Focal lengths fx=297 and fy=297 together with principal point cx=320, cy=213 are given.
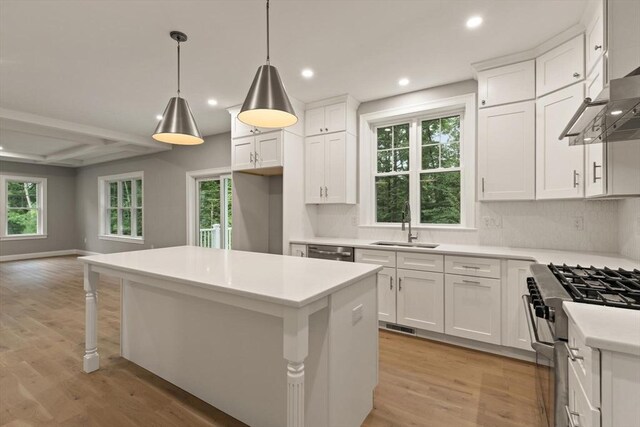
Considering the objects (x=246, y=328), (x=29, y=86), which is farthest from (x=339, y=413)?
(x=29, y=86)

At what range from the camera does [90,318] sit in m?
2.37

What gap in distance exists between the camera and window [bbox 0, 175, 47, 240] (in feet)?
25.0

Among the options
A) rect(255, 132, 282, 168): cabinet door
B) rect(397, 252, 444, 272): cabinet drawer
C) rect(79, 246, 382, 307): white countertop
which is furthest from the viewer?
rect(255, 132, 282, 168): cabinet door

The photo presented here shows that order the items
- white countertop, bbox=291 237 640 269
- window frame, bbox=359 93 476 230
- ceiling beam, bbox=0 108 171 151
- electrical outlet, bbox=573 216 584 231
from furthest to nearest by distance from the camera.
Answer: ceiling beam, bbox=0 108 171 151 → window frame, bbox=359 93 476 230 → electrical outlet, bbox=573 216 584 231 → white countertop, bbox=291 237 640 269

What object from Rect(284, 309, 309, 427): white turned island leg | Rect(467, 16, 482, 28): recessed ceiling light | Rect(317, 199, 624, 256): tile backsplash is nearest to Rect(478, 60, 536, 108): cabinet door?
Rect(467, 16, 482, 28): recessed ceiling light

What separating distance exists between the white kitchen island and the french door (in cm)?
304

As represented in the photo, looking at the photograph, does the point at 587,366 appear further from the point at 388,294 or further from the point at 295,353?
the point at 388,294

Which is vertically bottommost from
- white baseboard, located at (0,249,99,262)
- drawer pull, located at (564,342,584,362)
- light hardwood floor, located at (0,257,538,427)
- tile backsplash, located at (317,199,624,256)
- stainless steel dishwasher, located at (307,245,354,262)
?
light hardwood floor, located at (0,257,538,427)

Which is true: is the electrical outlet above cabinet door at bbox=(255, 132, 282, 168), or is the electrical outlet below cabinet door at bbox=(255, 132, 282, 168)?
below

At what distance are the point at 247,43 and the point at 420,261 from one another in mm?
2610

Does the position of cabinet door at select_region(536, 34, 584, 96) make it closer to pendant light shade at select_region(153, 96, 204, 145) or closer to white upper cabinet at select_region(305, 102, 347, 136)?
white upper cabinet at select_region(305, 102, 347, 136)

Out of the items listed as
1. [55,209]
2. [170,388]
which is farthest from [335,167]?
[55,209]

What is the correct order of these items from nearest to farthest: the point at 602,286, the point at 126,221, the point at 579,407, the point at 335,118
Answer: the point at 579,407 < the point at 602,286 < the point at 335,118 < the point at 126,221

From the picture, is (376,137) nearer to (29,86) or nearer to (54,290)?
(29,86)
